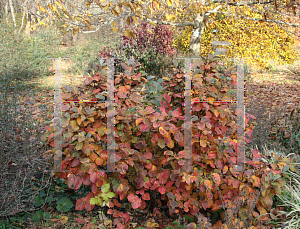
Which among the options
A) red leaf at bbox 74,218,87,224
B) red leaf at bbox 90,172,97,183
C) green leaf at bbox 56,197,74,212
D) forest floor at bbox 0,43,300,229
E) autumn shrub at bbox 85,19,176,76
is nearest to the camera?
red leaf at bbox 90,172,97,183

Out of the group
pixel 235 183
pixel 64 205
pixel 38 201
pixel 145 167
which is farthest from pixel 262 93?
pixel 38 201

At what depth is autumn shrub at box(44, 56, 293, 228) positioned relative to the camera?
77.0 inches

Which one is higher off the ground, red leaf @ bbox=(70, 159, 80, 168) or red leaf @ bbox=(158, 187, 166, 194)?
red leaf @ bbox=(70, 159, 80, 168)

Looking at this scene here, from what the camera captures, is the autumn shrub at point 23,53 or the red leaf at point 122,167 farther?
the autumn shrub at point 23,53

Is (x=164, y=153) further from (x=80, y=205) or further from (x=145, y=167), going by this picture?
(x=80, y=205)

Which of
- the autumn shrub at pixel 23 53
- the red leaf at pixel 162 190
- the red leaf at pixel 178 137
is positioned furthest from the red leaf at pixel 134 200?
the autumn shrub at pixel 23 53

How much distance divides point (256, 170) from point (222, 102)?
60 cm

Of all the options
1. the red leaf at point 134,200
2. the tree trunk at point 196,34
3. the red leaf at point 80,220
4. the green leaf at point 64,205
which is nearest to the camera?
the red leaf at point 134,200

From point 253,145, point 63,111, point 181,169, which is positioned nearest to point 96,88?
point 63,111

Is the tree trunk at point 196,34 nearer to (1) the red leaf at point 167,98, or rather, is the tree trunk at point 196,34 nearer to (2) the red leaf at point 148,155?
(1) the red leaf at point 167,98

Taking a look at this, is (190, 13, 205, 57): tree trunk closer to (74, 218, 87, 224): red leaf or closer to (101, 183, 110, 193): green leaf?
(101, 183, 110, 193): green leaf

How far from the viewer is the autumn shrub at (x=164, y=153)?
196 cm

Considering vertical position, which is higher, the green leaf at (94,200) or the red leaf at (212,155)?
the red leaf at (212,155)

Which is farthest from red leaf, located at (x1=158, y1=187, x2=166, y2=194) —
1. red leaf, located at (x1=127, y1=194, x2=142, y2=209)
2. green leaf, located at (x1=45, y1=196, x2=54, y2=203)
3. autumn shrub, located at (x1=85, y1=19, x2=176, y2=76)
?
autumn shrub, located at (x1=85, y1=19, x2=176, y2=76)
